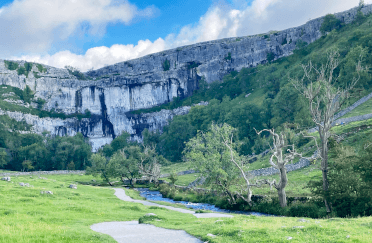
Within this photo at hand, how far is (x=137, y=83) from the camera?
584 feet

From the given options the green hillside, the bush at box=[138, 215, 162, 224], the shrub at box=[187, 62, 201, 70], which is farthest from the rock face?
the bush at box=[138, 215, 162, 224]

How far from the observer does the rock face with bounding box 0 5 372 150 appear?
538 feet

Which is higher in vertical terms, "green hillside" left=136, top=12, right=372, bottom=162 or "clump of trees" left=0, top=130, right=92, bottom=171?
"green hillside" left=136, top=12, right=372, bottom=162

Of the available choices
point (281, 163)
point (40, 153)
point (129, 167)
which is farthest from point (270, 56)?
point (281, 163)

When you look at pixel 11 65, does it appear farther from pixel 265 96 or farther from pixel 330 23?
pixel 330 23

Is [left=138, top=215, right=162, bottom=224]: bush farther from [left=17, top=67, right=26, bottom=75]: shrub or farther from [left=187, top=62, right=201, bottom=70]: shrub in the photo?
[left=17, top=67, right=26, bottom=75]: shrub

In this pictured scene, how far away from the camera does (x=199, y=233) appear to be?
15.1 m

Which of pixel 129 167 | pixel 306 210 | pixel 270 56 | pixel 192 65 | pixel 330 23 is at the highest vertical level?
pixel 330 23

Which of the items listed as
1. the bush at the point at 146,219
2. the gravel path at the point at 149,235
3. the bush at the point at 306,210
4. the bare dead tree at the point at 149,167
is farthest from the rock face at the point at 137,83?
the gravel path at the point at 149,235

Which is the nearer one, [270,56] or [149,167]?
[149,167]

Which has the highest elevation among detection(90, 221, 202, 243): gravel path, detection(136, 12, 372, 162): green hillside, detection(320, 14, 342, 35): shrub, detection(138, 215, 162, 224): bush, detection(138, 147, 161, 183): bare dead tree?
detection(320, 14, 342, 35): shrub

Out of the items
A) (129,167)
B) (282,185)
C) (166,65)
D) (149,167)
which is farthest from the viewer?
(166,65)

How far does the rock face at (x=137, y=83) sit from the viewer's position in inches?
6452

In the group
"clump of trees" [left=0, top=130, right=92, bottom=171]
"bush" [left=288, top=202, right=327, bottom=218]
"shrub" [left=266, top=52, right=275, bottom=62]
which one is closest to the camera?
"bush" [left=288, top=202, right=327, bottom=218]
